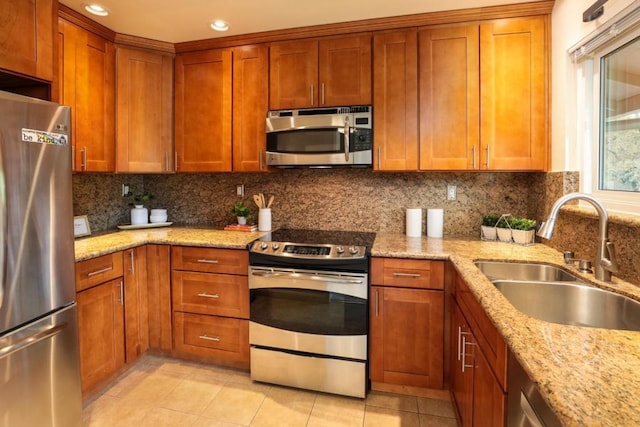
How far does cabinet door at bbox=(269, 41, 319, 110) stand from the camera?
238 cm

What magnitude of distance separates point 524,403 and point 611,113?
1.58 meters

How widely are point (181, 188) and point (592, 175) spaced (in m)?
3.03

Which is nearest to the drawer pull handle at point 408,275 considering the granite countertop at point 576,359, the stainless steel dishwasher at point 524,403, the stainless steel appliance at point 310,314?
the stainless steel appliance at point 310,314

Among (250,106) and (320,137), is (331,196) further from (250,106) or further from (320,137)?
(250,106)

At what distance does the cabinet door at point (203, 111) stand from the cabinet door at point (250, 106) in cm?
7

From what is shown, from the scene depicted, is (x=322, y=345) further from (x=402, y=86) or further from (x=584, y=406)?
(x=402, y=86)

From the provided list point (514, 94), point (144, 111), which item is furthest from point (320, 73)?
point (144, 111)

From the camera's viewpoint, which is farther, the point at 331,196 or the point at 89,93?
the point at 331,196

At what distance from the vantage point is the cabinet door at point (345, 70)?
7.56 feet

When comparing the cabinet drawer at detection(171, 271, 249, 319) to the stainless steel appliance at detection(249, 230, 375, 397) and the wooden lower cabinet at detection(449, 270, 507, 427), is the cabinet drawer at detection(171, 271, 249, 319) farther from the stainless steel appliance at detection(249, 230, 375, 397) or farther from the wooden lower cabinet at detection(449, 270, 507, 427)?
the wooden lower cabinet at detection(449, 270, 507, 427)

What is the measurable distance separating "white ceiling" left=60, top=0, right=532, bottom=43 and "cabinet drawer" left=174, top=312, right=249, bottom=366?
202cm

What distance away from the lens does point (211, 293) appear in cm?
229

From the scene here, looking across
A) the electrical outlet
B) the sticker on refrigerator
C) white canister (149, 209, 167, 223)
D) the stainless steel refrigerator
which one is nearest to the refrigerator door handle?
the stainless steel refrigerator

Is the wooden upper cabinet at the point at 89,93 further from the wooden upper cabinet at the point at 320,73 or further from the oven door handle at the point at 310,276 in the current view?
the oven door handle at the point at 310,276
